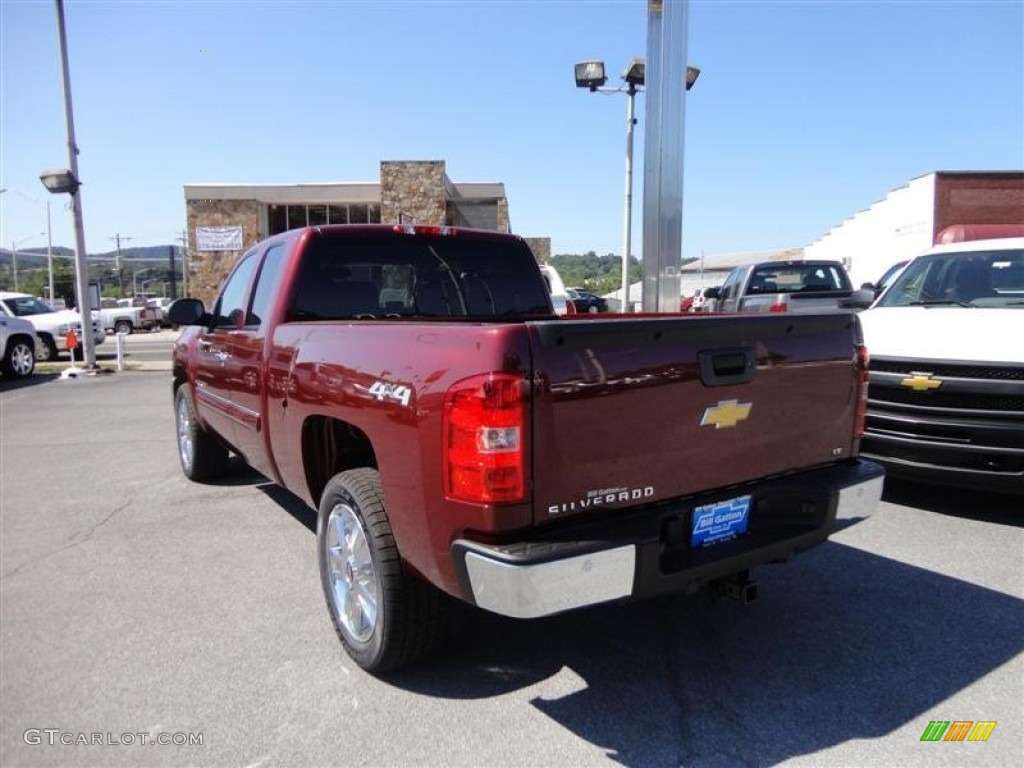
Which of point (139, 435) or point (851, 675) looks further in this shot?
point (139, 435)

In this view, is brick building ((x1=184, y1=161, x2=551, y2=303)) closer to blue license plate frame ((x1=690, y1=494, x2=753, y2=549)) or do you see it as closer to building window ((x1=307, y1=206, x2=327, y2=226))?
building window ((x1=307, y1=206, x2=327, y2=226))

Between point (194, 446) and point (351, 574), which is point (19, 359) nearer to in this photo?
point (194, 446)

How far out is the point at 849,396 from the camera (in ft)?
10.5

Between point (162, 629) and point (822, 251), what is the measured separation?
45.7 metres

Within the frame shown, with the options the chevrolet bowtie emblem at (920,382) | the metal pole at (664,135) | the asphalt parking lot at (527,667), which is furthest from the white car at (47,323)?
the chevrolet bowtie emblem at (920,382)

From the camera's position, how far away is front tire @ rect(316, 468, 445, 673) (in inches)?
110

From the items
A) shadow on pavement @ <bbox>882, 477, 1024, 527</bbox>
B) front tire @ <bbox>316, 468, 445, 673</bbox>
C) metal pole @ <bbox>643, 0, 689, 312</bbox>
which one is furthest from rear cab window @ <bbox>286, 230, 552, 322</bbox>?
metal pole @ <bbox>643, 0, 689, 312</bbox>

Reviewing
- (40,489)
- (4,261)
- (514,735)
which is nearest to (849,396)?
(514,735)

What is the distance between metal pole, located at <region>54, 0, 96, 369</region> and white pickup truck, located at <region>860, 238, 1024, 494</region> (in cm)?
1595

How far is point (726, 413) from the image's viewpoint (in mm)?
2717

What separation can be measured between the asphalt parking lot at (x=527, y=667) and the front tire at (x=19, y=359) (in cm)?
1200

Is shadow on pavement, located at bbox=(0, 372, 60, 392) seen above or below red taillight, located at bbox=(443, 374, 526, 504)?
below

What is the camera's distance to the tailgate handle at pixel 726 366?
2.62 m

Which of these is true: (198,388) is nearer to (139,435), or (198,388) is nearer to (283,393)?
(283,393)
